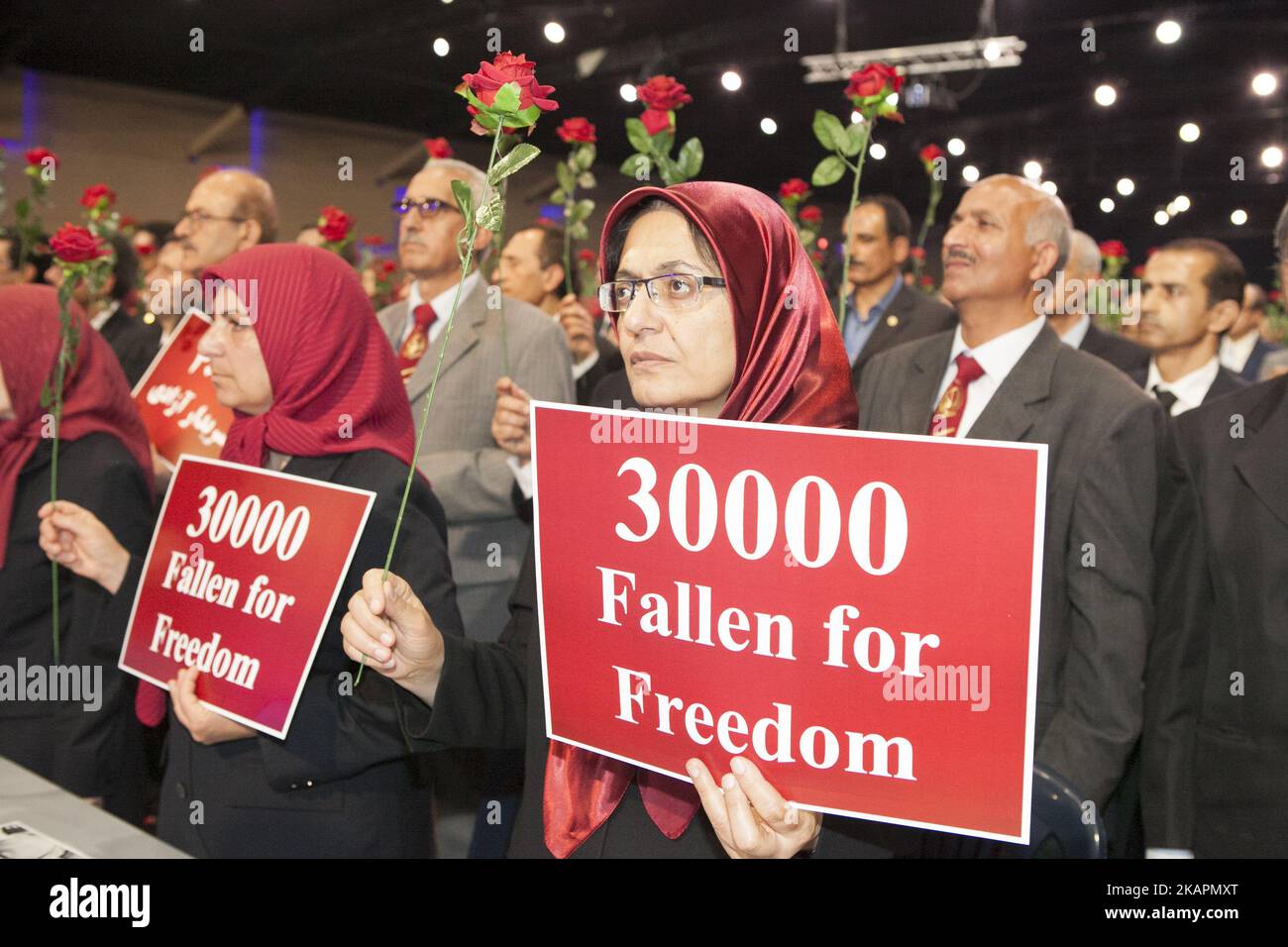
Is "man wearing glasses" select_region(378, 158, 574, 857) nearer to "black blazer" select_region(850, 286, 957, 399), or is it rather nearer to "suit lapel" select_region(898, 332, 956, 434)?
"suit lapel" select_region(898, 332, 956, 434)

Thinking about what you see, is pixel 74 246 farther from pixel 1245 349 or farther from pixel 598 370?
pixel 1245 349

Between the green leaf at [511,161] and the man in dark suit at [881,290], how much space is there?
3.12 m

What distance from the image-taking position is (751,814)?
1.19 metres

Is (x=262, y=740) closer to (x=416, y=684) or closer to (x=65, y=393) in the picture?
(x=416, y=684)

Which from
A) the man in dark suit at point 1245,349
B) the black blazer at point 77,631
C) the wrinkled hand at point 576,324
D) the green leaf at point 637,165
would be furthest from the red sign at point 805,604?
the man in dark suit at point 1245,349

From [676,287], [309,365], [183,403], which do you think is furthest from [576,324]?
[676,287]

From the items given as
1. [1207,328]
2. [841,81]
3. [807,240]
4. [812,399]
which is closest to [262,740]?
[812,399]

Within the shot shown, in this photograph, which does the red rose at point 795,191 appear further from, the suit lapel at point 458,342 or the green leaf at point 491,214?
the green leaf at point 491,214

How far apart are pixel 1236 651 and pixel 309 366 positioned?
164 cm

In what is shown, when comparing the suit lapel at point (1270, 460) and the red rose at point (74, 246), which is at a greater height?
the red rose at point (74, 246)

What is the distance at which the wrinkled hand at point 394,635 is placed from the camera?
1.44 m

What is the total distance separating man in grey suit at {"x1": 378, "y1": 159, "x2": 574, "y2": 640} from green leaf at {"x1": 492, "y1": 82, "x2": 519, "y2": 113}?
1.64m

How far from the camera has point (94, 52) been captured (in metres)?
9.24

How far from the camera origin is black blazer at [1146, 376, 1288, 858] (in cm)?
195
